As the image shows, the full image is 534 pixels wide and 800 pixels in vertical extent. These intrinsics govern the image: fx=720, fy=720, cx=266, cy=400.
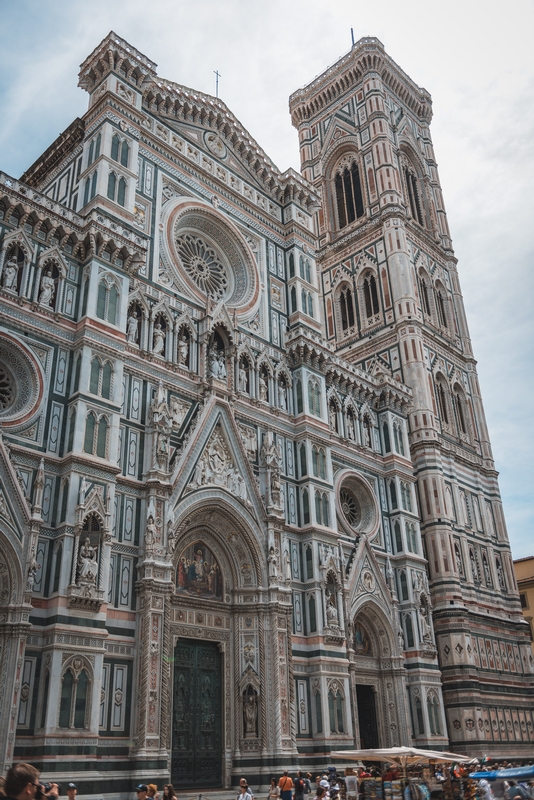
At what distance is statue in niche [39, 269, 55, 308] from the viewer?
19641mm

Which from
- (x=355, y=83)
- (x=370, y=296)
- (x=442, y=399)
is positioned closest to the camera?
(x=442, y=399)

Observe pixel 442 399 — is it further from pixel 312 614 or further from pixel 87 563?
pixel 87 563

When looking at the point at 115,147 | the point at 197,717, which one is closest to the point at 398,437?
the point at 197,717

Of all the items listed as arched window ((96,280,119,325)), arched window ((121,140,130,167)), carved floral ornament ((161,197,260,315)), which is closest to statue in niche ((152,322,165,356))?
arched window ((96,280,119,325))

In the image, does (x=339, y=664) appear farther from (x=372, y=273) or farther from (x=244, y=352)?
(x=372, y=273)

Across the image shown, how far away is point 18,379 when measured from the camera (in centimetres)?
1869

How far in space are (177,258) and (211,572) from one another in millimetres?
10497

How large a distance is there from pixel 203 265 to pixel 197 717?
603 inches

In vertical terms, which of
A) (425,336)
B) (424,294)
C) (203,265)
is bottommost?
(203,265)

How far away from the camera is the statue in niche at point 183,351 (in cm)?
2280

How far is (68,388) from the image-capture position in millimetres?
19391

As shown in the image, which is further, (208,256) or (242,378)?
(208,256)

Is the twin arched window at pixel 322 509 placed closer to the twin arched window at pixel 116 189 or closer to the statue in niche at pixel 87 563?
the statue in niche at pixel 87 563

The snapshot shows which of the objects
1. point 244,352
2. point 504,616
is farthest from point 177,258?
point 504,616
